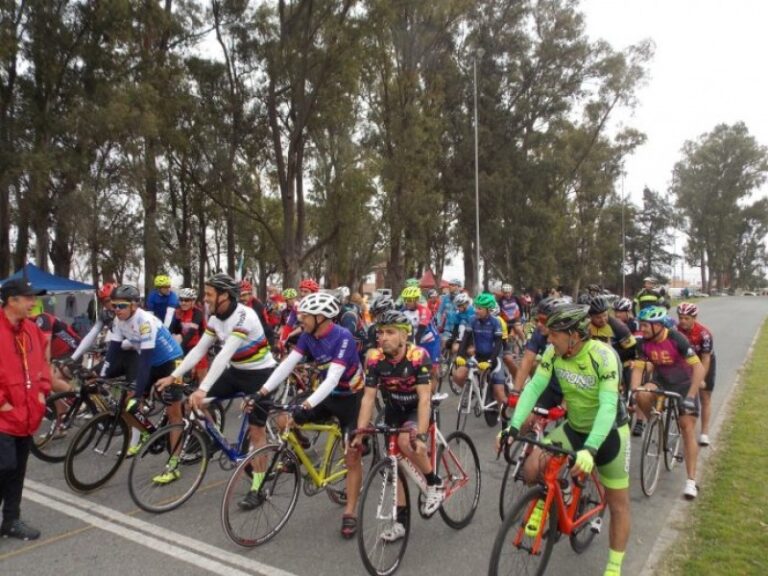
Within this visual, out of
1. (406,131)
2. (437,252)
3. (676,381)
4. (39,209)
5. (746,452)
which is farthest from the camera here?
(437,252)

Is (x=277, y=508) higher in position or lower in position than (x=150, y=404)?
lower

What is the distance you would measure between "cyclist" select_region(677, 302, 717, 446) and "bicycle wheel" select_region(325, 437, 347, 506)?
4.56 metres

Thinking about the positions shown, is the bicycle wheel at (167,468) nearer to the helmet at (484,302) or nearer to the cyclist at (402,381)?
the cyclist at (402,381)

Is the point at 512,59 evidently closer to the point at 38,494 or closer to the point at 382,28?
the point at 382,28

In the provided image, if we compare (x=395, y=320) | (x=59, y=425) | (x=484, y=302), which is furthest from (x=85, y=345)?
(x=484, y=302)

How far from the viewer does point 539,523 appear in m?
3.49

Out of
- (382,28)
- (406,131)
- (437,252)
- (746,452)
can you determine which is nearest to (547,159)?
(437,252)

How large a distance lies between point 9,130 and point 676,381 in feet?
61.4

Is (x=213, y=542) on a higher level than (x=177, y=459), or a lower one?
lower

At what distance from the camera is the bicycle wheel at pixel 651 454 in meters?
5.77

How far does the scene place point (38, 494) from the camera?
5457mm

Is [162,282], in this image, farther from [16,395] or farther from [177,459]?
[16,395]

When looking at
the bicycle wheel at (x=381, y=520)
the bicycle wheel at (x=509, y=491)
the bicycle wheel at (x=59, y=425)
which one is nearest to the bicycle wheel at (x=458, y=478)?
the bicycle wheel at (x=509, y=491)

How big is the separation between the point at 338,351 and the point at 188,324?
5.01 m
